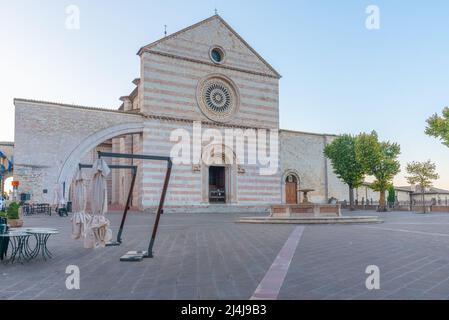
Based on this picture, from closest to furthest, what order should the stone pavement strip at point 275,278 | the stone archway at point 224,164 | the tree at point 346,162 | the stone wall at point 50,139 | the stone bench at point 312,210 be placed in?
the stone pavement strip at point 275,278, the stone bench at point 312,210, the stone wall at point 50,139, the stone archway at point 224,164, the tree at point 346,162

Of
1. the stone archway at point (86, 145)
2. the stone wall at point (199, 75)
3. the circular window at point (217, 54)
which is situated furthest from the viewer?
the circular window at point (217, 54)

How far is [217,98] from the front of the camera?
31.4 meters

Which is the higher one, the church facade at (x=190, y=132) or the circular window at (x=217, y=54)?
the circular window at (x=217, y=54)

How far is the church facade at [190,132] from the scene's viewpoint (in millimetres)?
24688

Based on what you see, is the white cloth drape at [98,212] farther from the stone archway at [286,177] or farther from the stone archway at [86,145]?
the stone archway at [286,177]

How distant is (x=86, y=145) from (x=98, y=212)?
19392 millimetres

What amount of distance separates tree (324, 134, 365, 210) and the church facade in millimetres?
3190

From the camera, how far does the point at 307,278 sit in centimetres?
556

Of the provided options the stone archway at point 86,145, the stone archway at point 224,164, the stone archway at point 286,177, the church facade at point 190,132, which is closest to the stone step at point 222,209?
the church facade at point 190,132

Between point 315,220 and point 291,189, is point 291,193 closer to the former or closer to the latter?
point 291,189

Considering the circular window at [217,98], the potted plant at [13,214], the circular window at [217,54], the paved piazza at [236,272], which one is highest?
the circular window at [217,54]

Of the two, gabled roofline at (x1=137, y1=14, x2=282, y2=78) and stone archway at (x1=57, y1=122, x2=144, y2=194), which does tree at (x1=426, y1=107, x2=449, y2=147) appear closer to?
gabled roofline at (x1=137, y1=14, x2=282, y2=78)

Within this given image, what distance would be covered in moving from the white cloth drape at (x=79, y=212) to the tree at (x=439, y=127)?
27.6m
